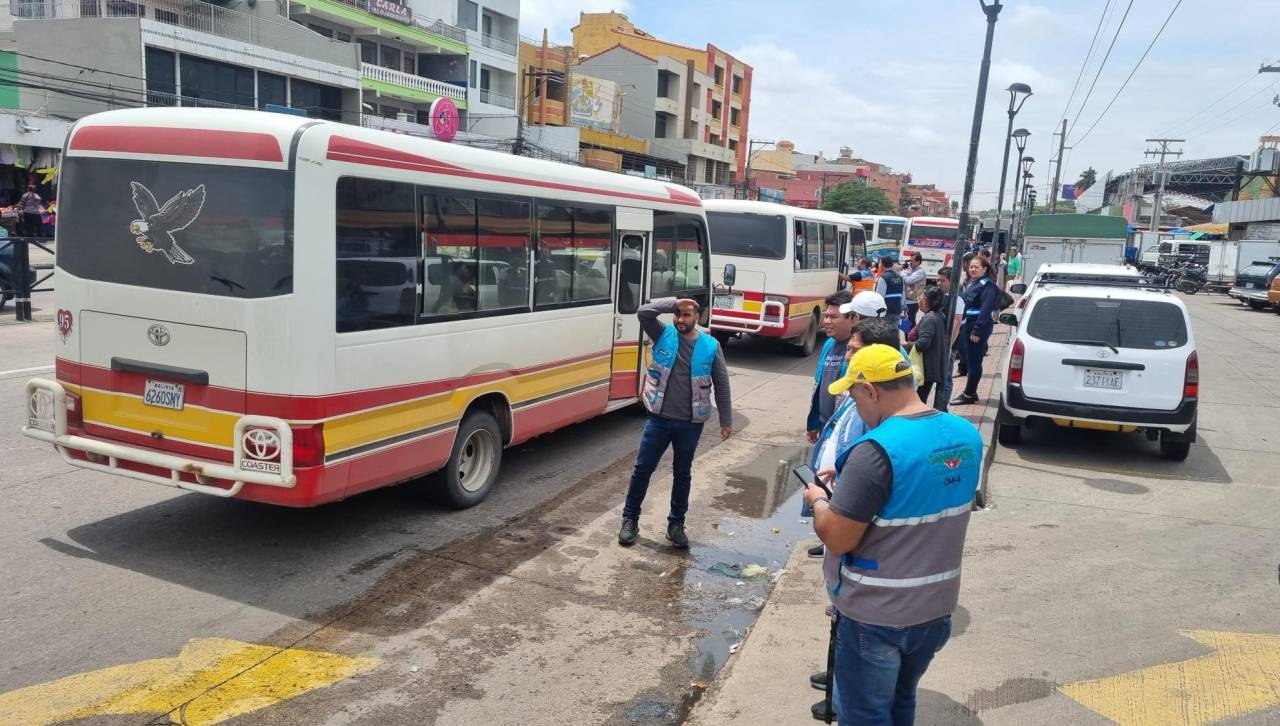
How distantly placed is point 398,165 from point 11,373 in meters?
7.35

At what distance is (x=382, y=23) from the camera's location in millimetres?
40812

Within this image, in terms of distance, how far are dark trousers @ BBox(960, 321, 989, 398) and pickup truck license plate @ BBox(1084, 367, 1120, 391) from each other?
246 centimetres

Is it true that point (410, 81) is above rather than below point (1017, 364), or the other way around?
above

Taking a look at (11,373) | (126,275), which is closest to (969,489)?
(126,275)

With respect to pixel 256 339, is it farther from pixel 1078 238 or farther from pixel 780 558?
pixel 1078 238

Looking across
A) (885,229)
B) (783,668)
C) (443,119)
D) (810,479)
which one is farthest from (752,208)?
(885,229)

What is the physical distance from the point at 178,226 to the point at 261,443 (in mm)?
1431

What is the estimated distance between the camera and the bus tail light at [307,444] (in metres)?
5.33

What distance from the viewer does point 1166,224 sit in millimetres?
85000

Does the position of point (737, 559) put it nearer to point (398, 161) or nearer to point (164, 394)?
point (398, 161)

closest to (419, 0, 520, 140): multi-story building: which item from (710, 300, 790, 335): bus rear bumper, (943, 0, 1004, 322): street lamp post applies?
(710, 300, 790, 335): bus rear bumper

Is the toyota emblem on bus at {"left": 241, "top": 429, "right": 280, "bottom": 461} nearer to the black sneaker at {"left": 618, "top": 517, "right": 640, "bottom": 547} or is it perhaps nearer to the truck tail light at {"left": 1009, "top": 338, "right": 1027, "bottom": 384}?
the black sneaker at {"left": 618, "top": 517, "right": 640, "bottom": 547}

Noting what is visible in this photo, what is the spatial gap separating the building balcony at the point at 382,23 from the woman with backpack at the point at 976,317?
3296cm

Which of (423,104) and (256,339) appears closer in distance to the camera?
(256,339)
